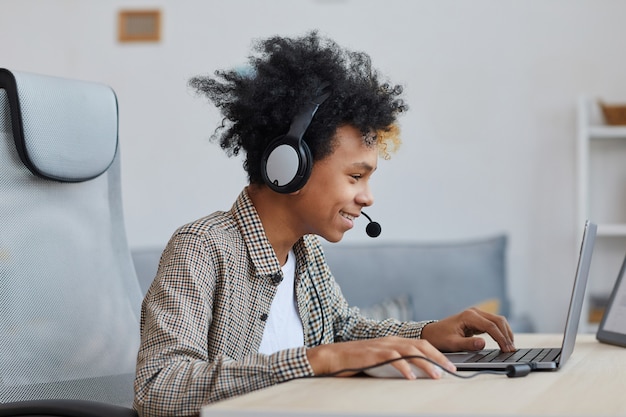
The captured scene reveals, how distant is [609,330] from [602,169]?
181 centimetres

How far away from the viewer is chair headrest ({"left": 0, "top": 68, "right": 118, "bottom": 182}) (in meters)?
1.45

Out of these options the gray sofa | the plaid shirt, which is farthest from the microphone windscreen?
the gray sofa

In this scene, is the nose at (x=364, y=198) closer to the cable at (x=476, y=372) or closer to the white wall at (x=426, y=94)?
the cable at (x=476, y=372)

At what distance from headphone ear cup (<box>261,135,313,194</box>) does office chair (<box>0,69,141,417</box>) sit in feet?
1.37

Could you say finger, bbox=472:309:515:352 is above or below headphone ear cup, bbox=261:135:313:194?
below

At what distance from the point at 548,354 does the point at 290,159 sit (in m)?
0.46

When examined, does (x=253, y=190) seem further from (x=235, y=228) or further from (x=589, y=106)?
(x=589, y=106)

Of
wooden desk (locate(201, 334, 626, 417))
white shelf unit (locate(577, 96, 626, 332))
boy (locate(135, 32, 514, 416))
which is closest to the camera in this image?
wooden desk (locate(201, 334, 626, 417))

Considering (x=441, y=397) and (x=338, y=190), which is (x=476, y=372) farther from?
(x=338, y=190)

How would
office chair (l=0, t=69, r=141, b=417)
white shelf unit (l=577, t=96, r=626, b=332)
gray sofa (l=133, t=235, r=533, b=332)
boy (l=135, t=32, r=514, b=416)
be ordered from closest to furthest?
boy (l=135, t=32, r=514, b=416)
office chair (l=0, t=69, r=141, b=417)
gray sofa (l=133, t=235, r=533, b=332)
white shelf unit (l=577, t=96, r=626, b=332)

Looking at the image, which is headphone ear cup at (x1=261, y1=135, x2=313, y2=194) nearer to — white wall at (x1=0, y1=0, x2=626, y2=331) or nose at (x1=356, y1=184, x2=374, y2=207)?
nose at (x1=356, y1=184, x2=374, y2=207)

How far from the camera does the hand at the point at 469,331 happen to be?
1.34m

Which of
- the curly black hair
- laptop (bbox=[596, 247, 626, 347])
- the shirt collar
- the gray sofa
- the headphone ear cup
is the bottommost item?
the gray sofa

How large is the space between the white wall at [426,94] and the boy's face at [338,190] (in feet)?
6.64
